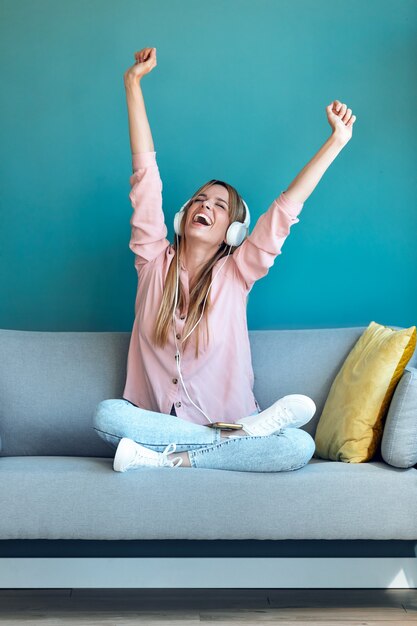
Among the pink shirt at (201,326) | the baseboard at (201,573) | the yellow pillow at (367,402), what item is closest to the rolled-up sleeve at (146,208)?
the pink shirt at (201,326)

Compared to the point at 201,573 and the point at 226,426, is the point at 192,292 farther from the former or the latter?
the point at 201,573

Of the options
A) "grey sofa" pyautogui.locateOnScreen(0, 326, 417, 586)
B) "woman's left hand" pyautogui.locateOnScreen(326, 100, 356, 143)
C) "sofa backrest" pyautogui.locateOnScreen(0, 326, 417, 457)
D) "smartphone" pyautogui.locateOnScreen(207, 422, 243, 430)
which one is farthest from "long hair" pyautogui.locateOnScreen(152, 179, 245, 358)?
"grey sofa" pyautogui.locateOnScreen(0, 326, 417, 586)

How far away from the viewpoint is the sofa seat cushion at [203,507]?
92.2 inches

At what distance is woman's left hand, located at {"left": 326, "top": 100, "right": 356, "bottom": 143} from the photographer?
279 cm

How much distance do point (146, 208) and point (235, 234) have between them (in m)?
0.32

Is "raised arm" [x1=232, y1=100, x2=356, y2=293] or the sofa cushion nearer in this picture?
the sofa cushion

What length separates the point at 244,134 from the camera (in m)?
3.42

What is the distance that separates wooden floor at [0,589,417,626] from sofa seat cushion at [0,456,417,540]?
0.77 ft

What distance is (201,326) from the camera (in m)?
2.90

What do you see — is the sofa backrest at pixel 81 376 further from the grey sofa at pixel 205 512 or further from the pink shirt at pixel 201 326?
the grey sofa at pixel 205 512

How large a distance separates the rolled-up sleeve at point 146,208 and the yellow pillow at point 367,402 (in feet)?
2.68

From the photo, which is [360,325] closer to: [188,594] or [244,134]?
[244,134]

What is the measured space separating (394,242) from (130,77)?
119cm

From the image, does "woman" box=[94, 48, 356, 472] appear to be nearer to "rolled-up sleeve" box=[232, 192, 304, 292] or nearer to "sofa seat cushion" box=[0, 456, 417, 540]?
"rolled-up sleeve" box=[232, 192, 304, 292]
